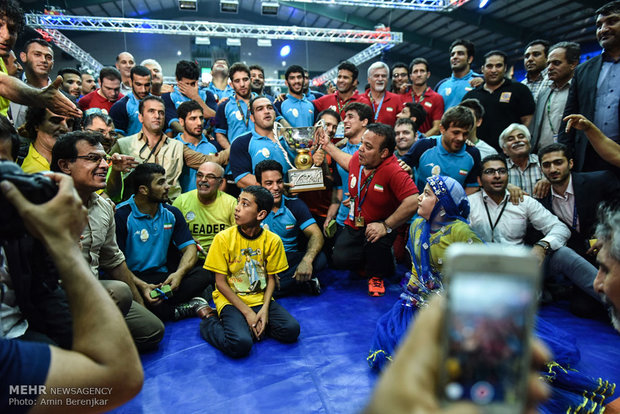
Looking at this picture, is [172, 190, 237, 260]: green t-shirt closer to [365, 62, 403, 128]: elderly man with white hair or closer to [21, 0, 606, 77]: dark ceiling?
[365, 62, 403, 128]: elderly man with white hair

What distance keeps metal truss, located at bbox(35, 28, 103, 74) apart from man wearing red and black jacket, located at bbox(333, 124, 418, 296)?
12148 millimetres

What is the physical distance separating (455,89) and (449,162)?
193 centimetres

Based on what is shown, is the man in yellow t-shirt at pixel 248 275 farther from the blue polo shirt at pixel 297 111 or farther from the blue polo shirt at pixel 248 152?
the blue polo shirt at pixel 297 111

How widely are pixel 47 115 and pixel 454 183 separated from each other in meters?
3.04

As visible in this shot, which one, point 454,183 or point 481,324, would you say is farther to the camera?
point 454,183

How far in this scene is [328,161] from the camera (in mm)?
4246

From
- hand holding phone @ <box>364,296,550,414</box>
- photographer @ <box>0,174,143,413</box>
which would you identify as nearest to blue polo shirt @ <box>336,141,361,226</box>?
photographer @ <box>0,174,143,413</box>

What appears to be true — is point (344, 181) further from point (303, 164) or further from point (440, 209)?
point (440, 209)

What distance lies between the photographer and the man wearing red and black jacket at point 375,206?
3.44 meters

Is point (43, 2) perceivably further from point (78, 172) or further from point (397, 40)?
point (78, 172)

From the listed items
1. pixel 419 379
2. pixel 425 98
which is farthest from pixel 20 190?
pixel 425 98

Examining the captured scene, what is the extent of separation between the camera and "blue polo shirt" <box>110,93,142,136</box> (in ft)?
13.1

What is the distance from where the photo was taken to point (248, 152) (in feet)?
13.1

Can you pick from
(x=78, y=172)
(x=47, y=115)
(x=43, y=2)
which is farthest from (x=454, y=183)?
(x=43, y=2)
